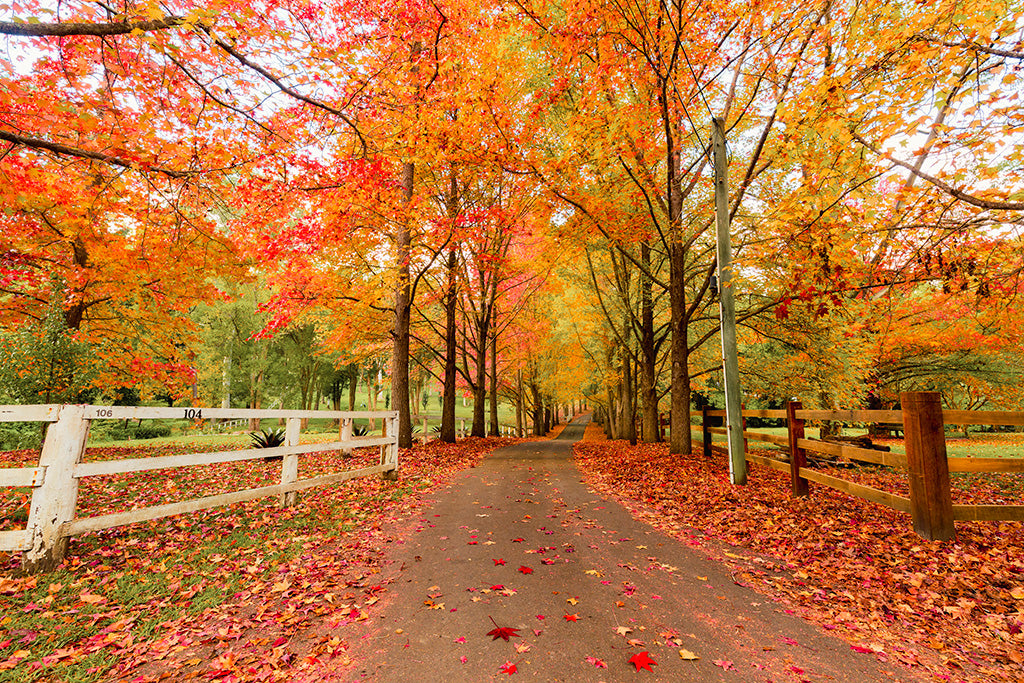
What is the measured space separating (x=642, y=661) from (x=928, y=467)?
3.90m

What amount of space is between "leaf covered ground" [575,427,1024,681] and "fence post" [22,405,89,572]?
6418mm

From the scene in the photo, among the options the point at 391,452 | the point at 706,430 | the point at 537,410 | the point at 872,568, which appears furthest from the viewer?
the point at 537,410

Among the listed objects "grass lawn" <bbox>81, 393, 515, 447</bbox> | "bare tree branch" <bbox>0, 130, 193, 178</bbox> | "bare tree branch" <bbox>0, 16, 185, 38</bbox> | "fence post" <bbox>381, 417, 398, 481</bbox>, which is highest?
"bare tree branch" <bbox>0, 16, 185, 38</bbox>

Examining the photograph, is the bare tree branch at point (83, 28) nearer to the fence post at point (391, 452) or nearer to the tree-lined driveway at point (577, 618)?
the tree-lined driveway at point (577, 618)

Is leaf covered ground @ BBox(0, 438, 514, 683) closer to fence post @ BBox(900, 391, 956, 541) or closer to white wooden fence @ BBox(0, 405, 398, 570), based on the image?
white wooden fence @ BBox(0, 405, 398, 570)

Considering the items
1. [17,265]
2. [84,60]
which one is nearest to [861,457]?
[84,60]

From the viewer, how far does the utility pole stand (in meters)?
7.55

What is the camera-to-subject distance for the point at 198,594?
3654 millimetres

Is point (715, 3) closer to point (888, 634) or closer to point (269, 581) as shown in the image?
point (888, 634)

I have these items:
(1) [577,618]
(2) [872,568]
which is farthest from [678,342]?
(1) [577,618]

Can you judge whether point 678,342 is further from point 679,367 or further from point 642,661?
point 642,661

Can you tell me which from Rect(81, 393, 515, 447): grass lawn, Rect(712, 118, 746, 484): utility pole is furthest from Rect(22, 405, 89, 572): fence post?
Rect(712, 118, 746, 484): utility pole

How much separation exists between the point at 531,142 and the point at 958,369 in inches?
635

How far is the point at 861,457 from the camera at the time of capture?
5.06m
